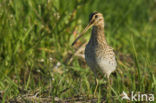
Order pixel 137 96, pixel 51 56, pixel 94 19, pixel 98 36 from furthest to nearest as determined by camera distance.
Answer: pixel 51 56 < pixel 98 36 < pixel 94 19 < pixel 137 96

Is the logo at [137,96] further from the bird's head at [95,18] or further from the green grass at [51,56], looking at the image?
the bird's head at [95,18]

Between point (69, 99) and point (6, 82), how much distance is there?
1365mm

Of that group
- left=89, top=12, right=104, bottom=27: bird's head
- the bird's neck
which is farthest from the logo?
left=89, top=12, right=104, bottom=27: bird's head

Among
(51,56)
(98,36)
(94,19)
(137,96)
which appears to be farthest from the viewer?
(51,56)

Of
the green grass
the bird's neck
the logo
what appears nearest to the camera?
the logo

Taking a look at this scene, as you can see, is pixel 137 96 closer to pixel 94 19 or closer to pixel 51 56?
pixel 94 19

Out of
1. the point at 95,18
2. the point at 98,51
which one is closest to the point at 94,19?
the point at 95,18

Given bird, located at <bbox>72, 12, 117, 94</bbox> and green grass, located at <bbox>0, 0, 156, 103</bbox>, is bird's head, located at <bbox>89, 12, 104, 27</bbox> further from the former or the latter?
green grass, located at <bbox>0, 0, 156, 103</bbox>

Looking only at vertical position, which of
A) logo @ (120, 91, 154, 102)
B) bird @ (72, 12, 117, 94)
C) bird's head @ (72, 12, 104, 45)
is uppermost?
bird's head @ (72, 12, 104, 45)

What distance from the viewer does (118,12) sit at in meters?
7.74

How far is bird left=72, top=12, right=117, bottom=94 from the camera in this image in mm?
4559

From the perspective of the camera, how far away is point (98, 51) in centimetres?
459

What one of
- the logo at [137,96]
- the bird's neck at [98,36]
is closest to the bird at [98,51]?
the bird's neck at [98,36]

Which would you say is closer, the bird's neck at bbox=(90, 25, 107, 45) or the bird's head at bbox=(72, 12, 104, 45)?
the bird's head at bbox=(72, 12, 104, 45)
